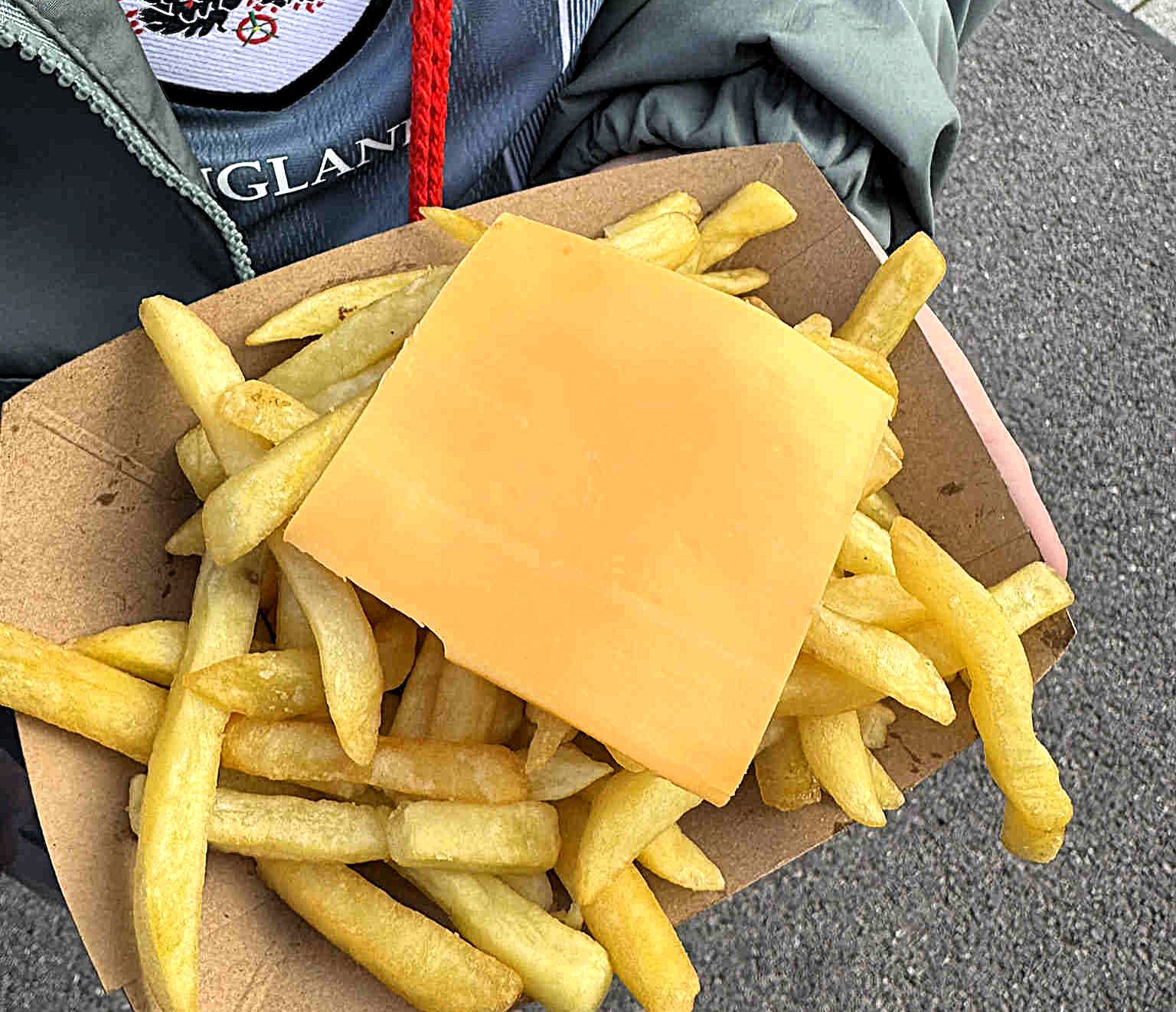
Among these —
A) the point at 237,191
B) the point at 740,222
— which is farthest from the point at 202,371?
the point at 740,222

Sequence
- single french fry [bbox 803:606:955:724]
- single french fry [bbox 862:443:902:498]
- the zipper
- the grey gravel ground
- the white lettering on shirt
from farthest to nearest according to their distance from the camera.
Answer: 1. the grey gravel ground
2. the white lettering on shirt
3. single french fry [bbox 862:443:902:498]
4. single french fry [bbox 803:606:955:724]
5. the zipper

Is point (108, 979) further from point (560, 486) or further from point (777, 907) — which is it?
point (777, 907)

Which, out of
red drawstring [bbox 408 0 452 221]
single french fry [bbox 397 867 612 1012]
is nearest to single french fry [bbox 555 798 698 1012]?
single french fry [bbox 397 867 612 1012]

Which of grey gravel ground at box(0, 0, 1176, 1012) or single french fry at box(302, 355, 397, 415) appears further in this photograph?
grey gravel ground at box(0, 0, 1176, 1012)

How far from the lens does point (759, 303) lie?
1049mm

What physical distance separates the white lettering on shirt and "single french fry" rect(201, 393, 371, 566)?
0.37m

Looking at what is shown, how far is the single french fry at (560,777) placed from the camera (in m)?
0.86

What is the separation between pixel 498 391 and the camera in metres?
0.80

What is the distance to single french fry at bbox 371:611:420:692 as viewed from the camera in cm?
89

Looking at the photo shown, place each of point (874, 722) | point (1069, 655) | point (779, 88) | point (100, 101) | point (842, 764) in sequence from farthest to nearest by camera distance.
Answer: point (1069, 655) → point (779, 88) → point (874, 722) → point (842, 764) → point (100, 101)

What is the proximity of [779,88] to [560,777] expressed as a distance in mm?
757

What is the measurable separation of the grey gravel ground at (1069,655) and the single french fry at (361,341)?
1.03 m

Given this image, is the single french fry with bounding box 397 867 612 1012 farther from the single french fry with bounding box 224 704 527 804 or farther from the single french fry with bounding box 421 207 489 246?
the single french fry with bounding box 421 207 489 246

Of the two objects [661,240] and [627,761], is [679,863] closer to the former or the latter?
[627,761]
